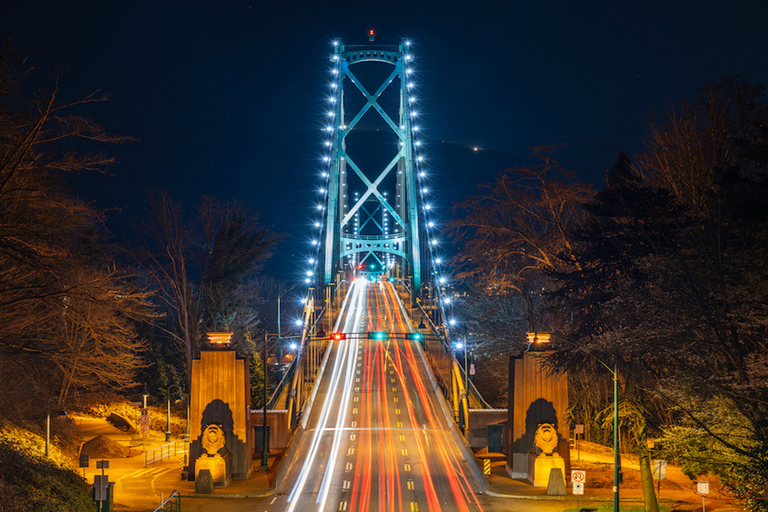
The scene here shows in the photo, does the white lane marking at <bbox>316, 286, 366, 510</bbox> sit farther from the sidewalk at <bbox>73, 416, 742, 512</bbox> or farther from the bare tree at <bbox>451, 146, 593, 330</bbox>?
the bare tree at <bbox>451, 146, 593, 330</bbox>

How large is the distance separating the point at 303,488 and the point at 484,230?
1766cm

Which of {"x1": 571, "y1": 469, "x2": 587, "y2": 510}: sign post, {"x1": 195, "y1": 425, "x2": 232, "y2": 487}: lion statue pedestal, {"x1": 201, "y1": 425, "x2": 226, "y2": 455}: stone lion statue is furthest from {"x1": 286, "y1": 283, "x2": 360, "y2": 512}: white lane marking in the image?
{"x1": 571, "y1": 469, "x2": 587, "y2": 510}: sign post

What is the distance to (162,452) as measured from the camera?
2978cm

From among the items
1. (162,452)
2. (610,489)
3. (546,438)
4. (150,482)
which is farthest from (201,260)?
(610,489)

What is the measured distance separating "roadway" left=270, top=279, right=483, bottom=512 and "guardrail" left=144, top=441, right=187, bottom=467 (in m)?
6.24

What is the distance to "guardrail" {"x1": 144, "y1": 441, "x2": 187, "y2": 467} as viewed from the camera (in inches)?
1109

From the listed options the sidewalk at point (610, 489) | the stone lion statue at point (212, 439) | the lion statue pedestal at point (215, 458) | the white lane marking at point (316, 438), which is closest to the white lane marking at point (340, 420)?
the white lane marking at point (316, 438)

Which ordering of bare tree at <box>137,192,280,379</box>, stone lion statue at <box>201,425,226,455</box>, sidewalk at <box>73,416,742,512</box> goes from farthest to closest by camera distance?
bare tree at <box>137,192,280,379</box>, stone lion statue at <box>201,425,226,455</box>, sidewalk at <box>73,416,742,512</box>

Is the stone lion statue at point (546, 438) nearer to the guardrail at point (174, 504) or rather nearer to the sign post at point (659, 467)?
the sign post at point (659, 467)

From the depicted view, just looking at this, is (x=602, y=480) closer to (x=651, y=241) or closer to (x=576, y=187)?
(x=651, y=241)

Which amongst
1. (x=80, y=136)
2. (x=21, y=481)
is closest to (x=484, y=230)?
(x=80, y=136)

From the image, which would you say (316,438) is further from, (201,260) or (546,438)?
(201,260)

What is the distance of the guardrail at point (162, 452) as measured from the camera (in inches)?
1109

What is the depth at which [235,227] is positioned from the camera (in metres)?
48.1
